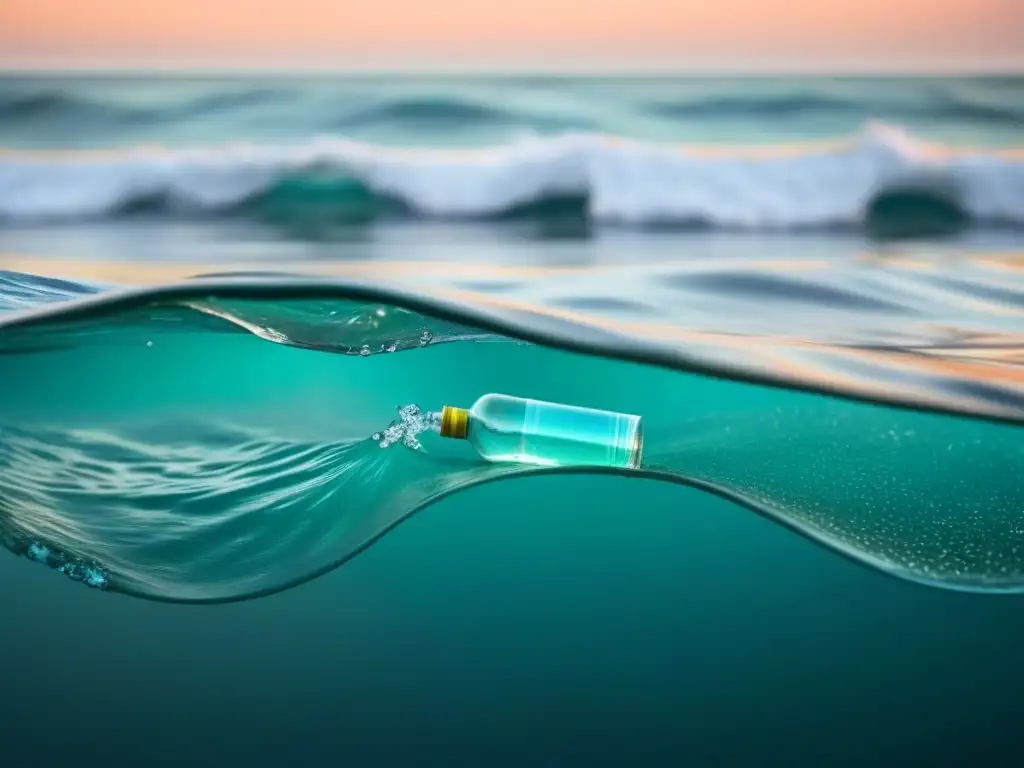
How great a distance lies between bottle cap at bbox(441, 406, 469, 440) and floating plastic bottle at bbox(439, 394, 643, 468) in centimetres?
5

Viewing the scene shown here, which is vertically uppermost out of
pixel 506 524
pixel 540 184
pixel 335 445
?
pixel 540 184

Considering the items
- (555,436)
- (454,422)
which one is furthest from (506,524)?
(454,422)

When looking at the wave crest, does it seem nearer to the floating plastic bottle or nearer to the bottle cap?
the floating plastic bottle

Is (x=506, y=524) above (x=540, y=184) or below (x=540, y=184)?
below

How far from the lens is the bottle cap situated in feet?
4.98

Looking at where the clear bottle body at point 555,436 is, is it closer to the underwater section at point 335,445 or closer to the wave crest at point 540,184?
the underwater section at point 335,445

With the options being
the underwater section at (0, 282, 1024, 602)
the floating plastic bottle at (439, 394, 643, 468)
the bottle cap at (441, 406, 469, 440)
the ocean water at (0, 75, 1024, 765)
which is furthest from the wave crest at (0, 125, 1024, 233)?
the bottle cap at (441, 406, 469, 440)

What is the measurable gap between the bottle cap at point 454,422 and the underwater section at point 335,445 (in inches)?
3.2

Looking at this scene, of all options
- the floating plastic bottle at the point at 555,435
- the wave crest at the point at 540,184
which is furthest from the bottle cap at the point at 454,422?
the wave crest at the point at 540,184

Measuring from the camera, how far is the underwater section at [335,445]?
4.94 feet

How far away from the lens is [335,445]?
1.72m

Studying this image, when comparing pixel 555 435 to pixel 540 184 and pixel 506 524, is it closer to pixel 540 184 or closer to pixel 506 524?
pixel 506 524

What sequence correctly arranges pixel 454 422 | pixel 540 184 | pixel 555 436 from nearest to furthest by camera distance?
pixel 454 422
pixel 555 436
pixel 540 184

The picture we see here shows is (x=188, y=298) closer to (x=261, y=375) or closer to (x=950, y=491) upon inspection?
(x=261, y=375)
